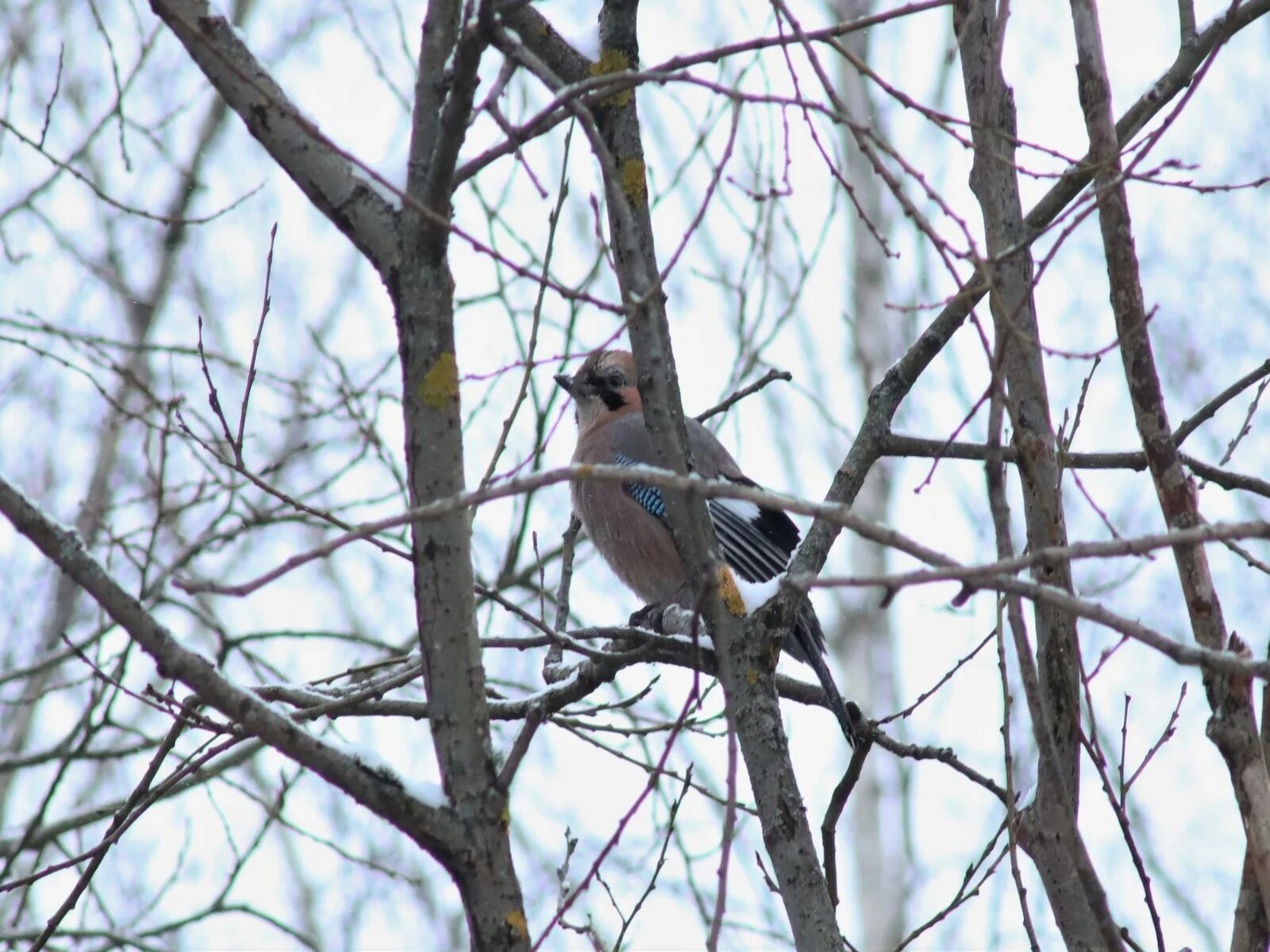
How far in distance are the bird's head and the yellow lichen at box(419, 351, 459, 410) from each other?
4.67 m

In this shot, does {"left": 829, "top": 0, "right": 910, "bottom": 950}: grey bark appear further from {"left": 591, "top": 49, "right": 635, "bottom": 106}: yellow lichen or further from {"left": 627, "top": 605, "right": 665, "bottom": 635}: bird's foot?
{"left": 591, "top": 49, "right": 635, "bottom": 106}: yellow lichen

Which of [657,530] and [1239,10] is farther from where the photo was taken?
[657,530]

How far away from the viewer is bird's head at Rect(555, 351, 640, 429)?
7.08 metres

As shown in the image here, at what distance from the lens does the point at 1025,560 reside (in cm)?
178

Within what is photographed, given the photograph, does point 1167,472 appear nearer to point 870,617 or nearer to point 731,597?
point 731,597

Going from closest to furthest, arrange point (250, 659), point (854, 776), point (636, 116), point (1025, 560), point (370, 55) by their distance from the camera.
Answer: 1. point (1025, 560)
2. point (854, 776)
3. point (636, 116)
4. point (250, 659)
5. point (370, 55)

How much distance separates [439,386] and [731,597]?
1472mm

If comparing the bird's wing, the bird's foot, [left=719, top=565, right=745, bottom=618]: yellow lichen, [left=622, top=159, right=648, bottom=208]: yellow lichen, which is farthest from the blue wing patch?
[left=622, top=159, right=648, bottom=208]: yellow lichen

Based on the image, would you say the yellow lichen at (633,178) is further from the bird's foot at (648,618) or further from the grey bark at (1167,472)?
the bird's foot at (648,618)

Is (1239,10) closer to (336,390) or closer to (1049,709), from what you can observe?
(1049,709)

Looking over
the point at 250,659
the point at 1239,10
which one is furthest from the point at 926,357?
the point at 250,659

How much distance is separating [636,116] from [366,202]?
1.04 metres

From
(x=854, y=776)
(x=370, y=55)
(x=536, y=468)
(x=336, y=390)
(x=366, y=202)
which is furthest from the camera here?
(x=370, y=55)

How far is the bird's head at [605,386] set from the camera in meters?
7.08
